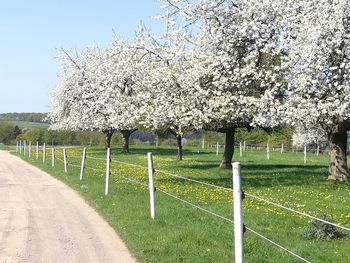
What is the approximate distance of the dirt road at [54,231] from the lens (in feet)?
30.1

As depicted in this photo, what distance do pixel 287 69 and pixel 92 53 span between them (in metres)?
38.5

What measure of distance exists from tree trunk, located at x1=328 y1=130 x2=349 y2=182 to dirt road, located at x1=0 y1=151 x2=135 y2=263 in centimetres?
1240

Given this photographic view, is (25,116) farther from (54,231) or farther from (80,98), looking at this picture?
(54,231)

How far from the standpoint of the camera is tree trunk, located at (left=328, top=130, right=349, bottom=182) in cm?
2334

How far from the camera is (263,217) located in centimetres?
1338

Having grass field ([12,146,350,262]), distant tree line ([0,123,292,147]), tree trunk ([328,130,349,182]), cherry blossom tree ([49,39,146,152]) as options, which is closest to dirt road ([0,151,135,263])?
grass field ([12,146,350,262])

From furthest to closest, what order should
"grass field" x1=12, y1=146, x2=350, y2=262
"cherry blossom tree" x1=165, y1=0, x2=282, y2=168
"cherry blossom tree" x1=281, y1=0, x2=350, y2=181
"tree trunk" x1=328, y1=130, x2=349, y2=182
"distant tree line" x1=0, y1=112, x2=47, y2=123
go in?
"distant tree line" x1=0, y1=112, x2=47, y2=123
"tree trunk" x1=328, y1=130, x2=349, y2=182
"cherry blossom tree" x1=165, y1=0, x2=282, y2=168
"cherry blossom tree" x1=281, y1=0, x2=350, y2=181
"grass field" x1=12, y1=146, x2=350, y2=262

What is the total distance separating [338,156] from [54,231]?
15985mm

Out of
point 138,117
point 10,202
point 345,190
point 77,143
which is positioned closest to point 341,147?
point 345,190

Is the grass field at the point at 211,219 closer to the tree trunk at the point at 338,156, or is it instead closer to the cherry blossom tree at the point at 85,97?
the tree trunk at the point at 338,156

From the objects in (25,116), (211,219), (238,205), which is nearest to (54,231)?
(211,219)

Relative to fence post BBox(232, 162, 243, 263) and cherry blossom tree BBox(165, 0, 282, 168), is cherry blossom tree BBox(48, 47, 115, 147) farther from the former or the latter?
fence post BBox(232, 162, 243, 263)

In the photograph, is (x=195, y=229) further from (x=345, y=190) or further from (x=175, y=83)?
(x=175, y=83)

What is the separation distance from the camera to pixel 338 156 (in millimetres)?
23469
